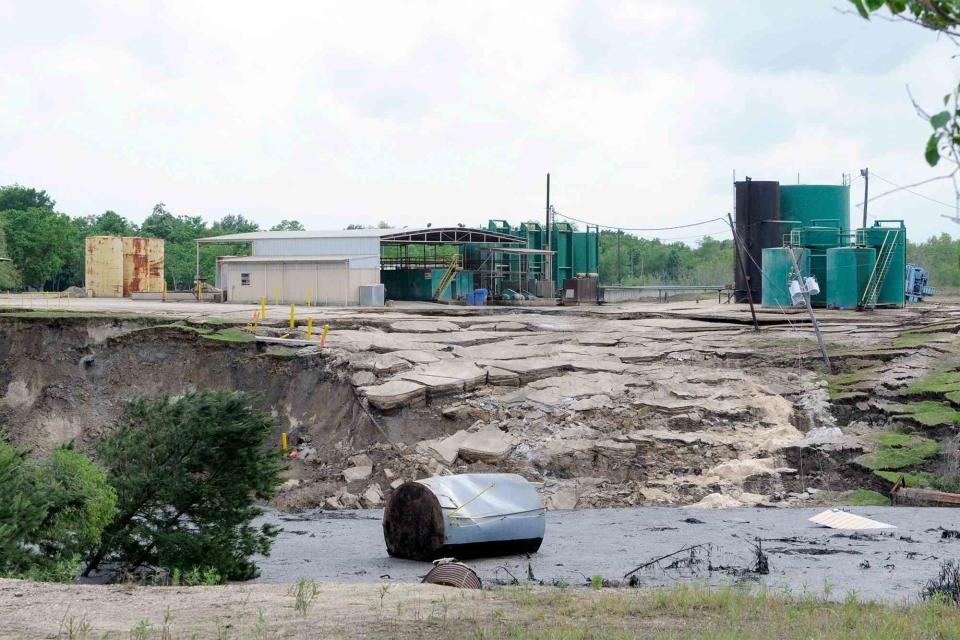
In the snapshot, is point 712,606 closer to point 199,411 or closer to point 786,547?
point 786,547

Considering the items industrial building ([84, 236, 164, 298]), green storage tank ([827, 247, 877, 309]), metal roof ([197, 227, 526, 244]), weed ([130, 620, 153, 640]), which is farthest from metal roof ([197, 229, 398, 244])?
weed ([130, 620, 153, 640])

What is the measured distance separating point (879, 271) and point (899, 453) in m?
18.2

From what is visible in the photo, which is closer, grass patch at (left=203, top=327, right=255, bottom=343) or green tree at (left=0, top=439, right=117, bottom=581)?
green tree at (left=0, top=439, right=117, bottom=581)

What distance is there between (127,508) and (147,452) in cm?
88

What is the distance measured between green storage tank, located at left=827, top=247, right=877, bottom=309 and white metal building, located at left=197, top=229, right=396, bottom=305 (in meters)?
17.5

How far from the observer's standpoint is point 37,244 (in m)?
67.2

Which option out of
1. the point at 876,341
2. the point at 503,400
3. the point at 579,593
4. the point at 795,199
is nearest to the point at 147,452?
the point at 579,593

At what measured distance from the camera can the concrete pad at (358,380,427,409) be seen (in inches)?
970

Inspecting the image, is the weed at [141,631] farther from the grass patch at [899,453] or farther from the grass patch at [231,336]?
the grass patch at [231,336]

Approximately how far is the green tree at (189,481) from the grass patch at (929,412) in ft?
46.6

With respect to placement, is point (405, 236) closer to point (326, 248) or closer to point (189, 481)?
point (326, 248)

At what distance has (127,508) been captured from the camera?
1516cm

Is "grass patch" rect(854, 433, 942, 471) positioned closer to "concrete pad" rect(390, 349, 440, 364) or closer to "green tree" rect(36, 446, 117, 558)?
"concrete pad" rect(390, 349, 440, 364)

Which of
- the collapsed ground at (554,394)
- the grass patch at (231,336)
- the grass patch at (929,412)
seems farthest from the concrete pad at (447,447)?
the grass patch at (929,412)
